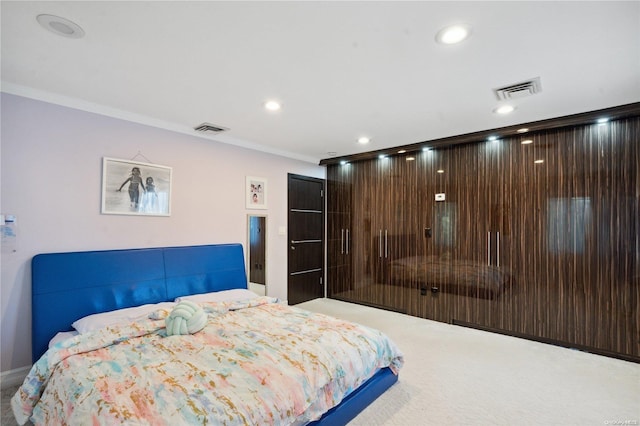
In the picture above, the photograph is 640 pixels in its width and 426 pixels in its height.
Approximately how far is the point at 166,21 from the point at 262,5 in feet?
1.89

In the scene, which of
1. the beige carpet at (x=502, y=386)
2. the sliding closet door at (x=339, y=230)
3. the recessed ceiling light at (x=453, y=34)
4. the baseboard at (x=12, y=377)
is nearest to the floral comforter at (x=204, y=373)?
the beige carpet at (x=502, y=386)

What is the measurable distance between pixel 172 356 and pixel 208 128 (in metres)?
2.51

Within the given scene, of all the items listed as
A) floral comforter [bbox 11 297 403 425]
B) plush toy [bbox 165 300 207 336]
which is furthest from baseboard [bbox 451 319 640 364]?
plush toy [bbox 165 300 207 336]

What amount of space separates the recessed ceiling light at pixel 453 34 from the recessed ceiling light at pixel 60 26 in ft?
6.95

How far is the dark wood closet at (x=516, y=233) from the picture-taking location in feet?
9.95

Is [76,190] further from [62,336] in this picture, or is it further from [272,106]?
[272,106]

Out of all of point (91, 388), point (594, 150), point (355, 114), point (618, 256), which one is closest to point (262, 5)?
point (355, 114)

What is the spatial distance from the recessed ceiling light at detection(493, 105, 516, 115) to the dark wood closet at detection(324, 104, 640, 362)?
1.82 ft

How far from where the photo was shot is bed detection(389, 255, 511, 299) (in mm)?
3760

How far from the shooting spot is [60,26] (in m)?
1.74

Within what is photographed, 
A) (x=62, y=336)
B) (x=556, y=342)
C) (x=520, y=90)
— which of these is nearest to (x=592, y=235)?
(x=556, y=342)

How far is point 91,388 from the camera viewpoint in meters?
1.60

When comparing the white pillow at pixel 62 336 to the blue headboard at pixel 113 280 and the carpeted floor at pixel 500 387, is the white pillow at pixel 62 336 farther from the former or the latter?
the carpeted floor at pixel 500 387

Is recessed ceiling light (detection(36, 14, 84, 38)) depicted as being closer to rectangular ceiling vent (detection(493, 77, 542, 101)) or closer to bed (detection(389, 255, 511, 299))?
rectangular ceiling vent (detection(493, 77, 542, 101))
